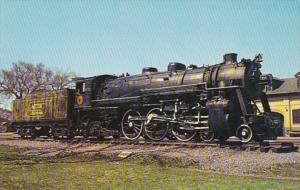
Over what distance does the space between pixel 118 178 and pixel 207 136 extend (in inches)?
326

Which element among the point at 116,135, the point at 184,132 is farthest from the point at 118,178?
the point at 116,135

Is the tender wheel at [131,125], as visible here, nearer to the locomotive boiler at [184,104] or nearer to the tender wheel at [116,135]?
the locomotive boiler at [184,104]

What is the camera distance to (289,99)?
41688mm

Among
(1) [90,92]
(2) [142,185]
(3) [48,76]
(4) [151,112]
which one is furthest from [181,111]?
(3) [48,76]

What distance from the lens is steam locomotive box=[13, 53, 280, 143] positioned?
15.7m

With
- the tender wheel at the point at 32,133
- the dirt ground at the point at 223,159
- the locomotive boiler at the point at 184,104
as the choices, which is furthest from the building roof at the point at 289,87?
the dirt ground at the point at 223,159

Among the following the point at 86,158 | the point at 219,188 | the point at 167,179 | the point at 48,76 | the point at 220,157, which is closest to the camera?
the point at 219,188

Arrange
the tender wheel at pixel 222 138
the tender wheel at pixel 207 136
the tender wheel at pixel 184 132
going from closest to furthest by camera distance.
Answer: the tender wheel at pixel 222 138 → the tender wheel at pixel 207 136 → the tender wheel at pixel 184 132

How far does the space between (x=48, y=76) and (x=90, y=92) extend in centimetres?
5655

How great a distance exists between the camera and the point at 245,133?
15242 mm

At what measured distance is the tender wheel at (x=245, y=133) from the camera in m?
15.1

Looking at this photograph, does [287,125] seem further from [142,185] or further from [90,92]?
[142,185]

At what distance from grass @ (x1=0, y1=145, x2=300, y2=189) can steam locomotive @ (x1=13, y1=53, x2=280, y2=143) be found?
529 centimetres

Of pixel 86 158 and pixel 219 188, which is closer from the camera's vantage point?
pixel 219 188
